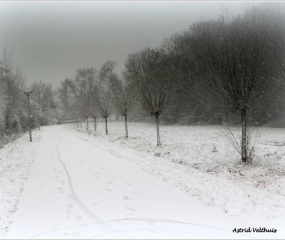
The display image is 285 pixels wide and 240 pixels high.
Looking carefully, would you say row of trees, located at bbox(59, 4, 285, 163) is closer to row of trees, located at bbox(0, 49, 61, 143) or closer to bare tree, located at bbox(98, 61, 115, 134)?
bare tree, located at bbox(98, 61, 115, 134)

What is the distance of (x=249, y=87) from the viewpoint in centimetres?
1191

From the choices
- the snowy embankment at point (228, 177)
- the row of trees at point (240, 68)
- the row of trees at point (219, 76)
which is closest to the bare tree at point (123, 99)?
the row of trees at point (219, 76)

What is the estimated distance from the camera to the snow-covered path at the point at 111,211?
5.53 metres

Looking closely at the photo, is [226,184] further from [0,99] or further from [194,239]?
[0,99]

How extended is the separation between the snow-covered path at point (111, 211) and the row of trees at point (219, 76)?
5.78m

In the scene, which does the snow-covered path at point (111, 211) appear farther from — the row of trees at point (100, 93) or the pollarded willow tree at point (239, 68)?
the row of trees at point (100, 93)

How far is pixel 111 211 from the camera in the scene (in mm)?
6680

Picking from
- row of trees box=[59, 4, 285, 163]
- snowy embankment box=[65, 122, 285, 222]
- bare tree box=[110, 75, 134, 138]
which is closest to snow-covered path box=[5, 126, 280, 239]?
snowy embankment box=[65, 122, 285, 222]

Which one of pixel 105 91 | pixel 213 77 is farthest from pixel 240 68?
pixel 105 91

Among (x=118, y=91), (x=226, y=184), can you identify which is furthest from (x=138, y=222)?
(x=118, y=91)

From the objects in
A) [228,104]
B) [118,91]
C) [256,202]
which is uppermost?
[118,91]

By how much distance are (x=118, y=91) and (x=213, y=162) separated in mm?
20504

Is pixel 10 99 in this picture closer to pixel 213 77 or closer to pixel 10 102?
pixel 10 102

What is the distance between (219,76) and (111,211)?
8.53m
